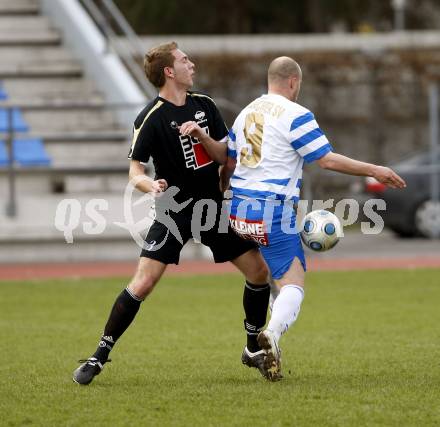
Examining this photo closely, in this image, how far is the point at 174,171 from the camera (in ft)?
24.8

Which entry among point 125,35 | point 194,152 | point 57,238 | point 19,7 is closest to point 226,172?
point 194,152

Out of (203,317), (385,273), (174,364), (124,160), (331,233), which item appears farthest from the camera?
(124,160)

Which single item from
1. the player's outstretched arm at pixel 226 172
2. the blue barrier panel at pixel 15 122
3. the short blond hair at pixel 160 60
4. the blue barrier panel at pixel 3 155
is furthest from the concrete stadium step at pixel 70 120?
the short blond hair at pixel 160 60

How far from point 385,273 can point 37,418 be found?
9.31m

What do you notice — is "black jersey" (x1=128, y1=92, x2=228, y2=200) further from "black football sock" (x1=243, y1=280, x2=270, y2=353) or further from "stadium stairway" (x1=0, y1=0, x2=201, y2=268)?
"stadium stairway" (x1=0, y1=0, x2=201, y2=268)

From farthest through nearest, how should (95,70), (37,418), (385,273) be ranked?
(95,70) → (385,273) → (37,418)

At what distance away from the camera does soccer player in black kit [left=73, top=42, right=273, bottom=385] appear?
24.3 ft

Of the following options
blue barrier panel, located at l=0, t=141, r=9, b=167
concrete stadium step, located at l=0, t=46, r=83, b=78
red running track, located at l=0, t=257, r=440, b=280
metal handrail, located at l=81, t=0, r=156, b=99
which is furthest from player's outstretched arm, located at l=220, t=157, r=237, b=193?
concrete stadium step, located at l=0, t=46, r=83, b=78

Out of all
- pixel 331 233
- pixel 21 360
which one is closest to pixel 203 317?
pixel 21 360

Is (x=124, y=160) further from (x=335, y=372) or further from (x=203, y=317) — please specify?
(x=335, y=372)

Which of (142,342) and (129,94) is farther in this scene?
(129,94)

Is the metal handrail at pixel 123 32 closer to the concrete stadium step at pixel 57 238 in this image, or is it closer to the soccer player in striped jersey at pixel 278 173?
the concrete stadium step at pixel 57 238

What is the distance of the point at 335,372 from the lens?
7719 mm

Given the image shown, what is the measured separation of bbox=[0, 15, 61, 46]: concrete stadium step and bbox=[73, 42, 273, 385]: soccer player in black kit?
1478 cm
